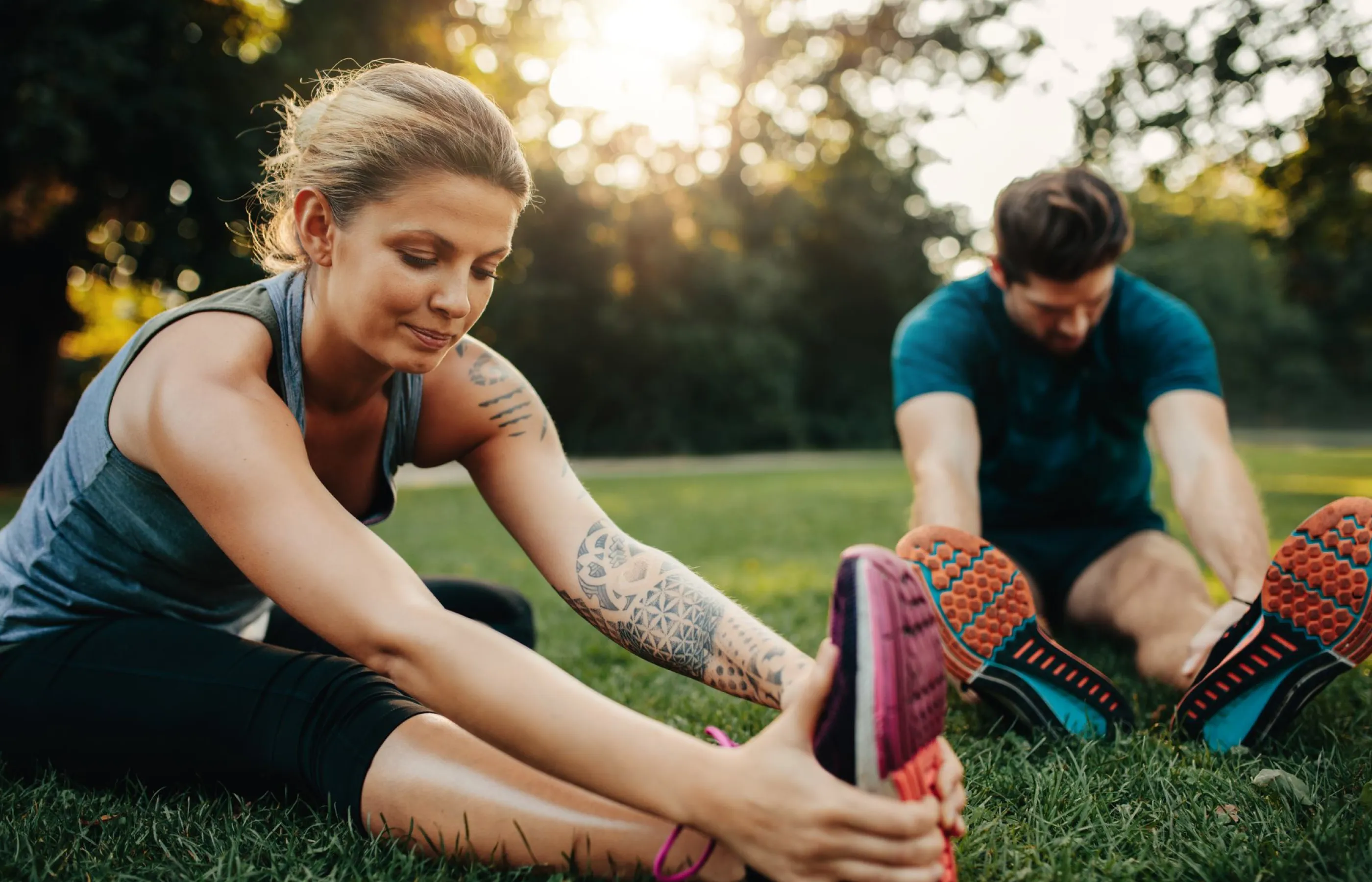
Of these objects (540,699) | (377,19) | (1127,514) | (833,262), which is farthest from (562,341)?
(540,699)

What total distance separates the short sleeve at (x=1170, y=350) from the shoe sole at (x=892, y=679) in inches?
78.9

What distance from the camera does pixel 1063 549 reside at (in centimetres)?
321

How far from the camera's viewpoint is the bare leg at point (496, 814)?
4.63ft

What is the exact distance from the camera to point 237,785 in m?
1.82

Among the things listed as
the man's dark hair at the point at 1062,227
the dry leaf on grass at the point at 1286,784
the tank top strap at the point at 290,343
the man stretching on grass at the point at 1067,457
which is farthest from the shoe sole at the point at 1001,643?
the tank top strap at the point at 290,343

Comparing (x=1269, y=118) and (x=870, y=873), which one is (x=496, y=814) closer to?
(x=870, y=873)

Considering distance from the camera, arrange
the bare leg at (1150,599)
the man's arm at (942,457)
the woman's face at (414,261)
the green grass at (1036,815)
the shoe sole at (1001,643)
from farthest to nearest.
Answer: the bare leg at (1150,599), the man's arm at (942,457), the shoe sole at (1001,643), the woman's face at (414,261), the green grass at (1036,815)

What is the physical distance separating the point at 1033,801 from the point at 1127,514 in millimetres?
1723

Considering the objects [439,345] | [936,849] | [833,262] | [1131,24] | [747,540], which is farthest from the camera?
[833,262]

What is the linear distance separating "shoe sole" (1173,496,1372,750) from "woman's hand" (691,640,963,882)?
1105 millimetres

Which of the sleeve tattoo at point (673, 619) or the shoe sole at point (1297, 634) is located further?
the shoe sole at point (1297, 634)

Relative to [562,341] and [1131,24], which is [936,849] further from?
[562,341]

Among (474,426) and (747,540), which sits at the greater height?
(474,426)

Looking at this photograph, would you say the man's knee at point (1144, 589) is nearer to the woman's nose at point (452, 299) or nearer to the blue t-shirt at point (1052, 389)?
the blue t-shirt at point (1052, 389)
